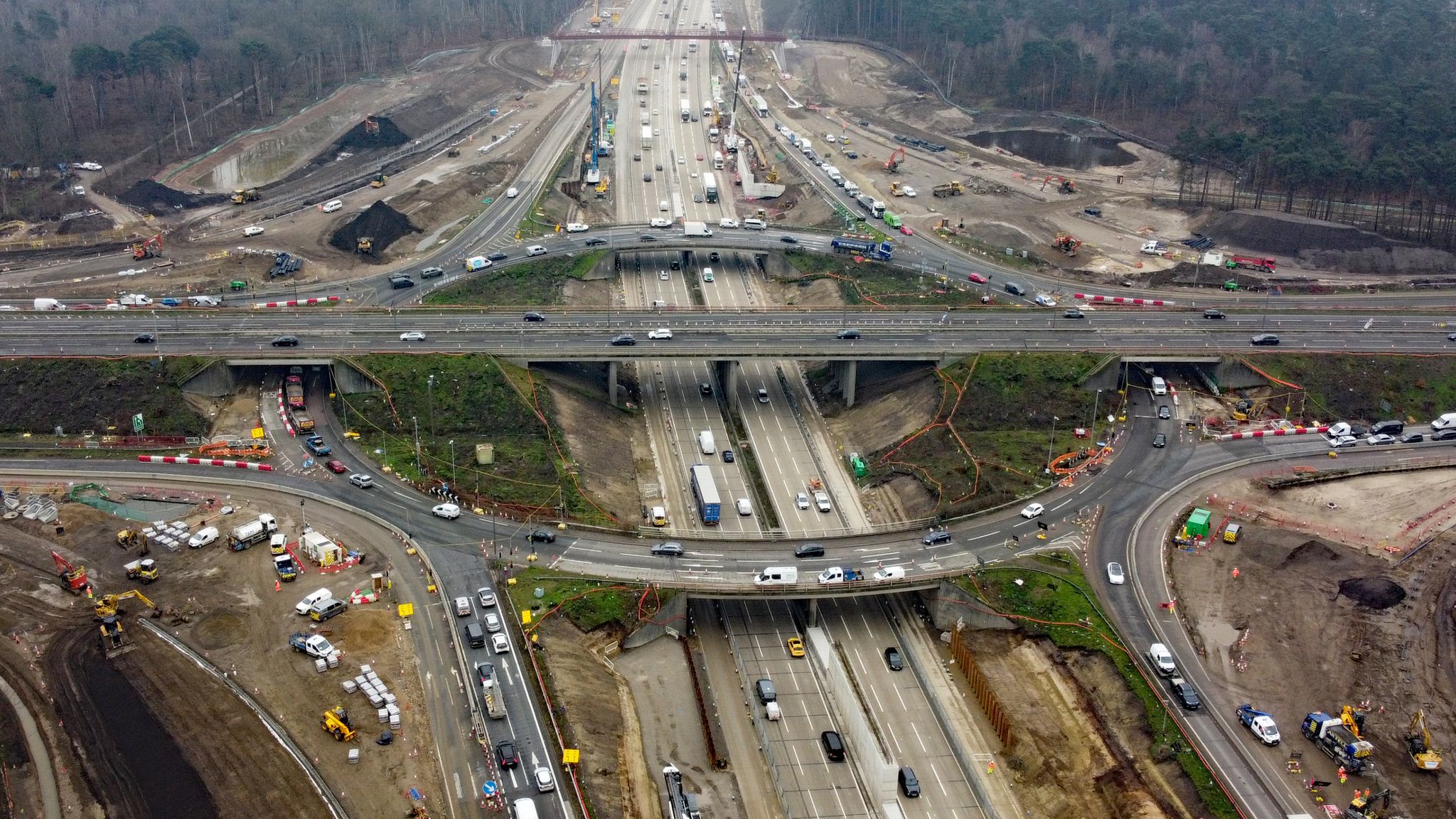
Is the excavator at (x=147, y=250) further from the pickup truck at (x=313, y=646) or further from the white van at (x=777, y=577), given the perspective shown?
the white van at (x=777, y=577)

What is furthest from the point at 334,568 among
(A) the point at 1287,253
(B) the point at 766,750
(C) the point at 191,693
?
(A) the point at 1287,253

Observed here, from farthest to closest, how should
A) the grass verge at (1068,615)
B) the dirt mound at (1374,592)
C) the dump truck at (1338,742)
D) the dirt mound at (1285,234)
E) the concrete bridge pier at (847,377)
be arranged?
1. the dirt mound at (1285,234)
2. the concrete bridge pier at (847,377)
3. the dirt mound at (1374,592)
4. the grass verge at (1068,615)
5. the dump truck at (1338,742)

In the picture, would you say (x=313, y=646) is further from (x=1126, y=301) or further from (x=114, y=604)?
(x=1126, y=301)

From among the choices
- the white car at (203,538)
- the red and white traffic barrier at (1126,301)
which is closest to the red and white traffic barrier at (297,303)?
the white car at (203,538)

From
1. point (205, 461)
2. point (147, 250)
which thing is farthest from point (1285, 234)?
→ point (147, 250)

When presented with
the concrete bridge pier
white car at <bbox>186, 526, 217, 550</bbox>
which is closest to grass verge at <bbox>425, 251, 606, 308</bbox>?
the concrete bridge pier

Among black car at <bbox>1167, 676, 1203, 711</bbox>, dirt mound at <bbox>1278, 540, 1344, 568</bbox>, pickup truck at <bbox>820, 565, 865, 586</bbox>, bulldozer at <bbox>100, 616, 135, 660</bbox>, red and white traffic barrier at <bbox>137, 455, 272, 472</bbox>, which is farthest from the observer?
red and white traffic barrier at <bbox>137, 455, 272, 472</bbox>

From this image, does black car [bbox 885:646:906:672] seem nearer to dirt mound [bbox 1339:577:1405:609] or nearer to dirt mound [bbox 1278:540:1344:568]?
dirt mound [bbox 1278:540:1344:568]
